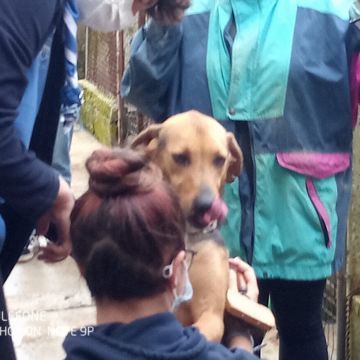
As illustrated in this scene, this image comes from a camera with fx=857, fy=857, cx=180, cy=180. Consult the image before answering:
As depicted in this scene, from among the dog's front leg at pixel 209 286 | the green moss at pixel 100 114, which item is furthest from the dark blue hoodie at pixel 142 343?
the green moss at pixel 100 114

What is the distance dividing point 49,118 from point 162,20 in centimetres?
39

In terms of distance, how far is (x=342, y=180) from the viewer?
267 centimetres

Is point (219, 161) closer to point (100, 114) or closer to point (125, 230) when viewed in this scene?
point (125, 230)

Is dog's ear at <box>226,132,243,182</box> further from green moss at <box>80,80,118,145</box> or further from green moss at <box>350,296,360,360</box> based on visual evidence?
green moss at <box>80,80,118,145</box>

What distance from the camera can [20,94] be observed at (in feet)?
5.63

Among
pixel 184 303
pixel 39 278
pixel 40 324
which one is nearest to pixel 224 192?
pixel 184 303

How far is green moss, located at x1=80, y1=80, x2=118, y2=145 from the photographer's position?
706cm

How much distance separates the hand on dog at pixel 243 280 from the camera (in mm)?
2096

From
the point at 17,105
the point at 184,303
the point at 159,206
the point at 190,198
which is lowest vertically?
the point at 184,303

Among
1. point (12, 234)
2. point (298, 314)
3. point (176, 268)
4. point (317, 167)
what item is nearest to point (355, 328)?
point (298, 314)

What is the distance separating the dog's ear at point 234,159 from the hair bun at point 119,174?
76 cm

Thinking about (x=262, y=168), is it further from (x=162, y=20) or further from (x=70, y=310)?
(x=70, y=310)

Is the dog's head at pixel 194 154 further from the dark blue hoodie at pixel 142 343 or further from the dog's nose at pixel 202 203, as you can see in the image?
the dark blue hoodie at pixel 142 343

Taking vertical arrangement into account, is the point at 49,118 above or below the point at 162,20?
below
